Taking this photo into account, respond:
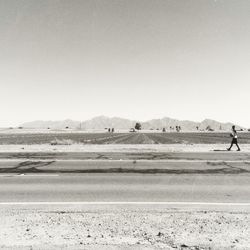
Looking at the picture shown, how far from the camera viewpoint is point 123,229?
6.93 m

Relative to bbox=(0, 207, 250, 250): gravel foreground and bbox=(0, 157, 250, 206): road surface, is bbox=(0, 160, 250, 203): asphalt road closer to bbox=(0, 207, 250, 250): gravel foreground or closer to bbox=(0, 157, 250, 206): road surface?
bbox=(0, 157, 250, 206): road surface

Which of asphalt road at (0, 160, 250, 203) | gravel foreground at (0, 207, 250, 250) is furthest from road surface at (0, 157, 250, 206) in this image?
gravel foreground at (0, 207, 250, 250)

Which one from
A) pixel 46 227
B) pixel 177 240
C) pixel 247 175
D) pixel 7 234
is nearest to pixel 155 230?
pixel 177 240

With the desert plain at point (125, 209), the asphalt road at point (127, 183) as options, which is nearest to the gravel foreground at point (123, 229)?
the desert plain at point (125, 209)

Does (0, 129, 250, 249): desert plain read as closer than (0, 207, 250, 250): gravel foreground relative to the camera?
No

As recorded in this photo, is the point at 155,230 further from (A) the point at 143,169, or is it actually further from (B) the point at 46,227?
(A) the point at 143,169

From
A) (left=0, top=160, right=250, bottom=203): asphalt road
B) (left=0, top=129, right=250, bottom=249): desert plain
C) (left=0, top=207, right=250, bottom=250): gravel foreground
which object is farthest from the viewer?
(left=0, top=160, right=250, bottom=203): asphalt road

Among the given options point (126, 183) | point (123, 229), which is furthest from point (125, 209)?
point (126, 183)

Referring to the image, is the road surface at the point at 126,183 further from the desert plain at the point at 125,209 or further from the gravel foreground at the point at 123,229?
the gravel foreground at the point at 123,229

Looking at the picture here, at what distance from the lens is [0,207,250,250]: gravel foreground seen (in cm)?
608

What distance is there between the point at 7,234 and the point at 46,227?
29.5 inches

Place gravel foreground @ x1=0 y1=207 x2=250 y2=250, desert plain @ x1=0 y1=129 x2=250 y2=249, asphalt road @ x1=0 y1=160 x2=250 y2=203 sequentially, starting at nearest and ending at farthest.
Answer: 1. gravel foreground @ x1=0 y1=207 x2=250 y2=250
2. desert plain @ x1=0 y1=129 x2=250 y2=249
3. asphalt road @ x1=0 y1=160 x2=250 y2=203

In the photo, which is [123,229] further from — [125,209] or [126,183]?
[126,183]

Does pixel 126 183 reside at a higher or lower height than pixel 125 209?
higher
